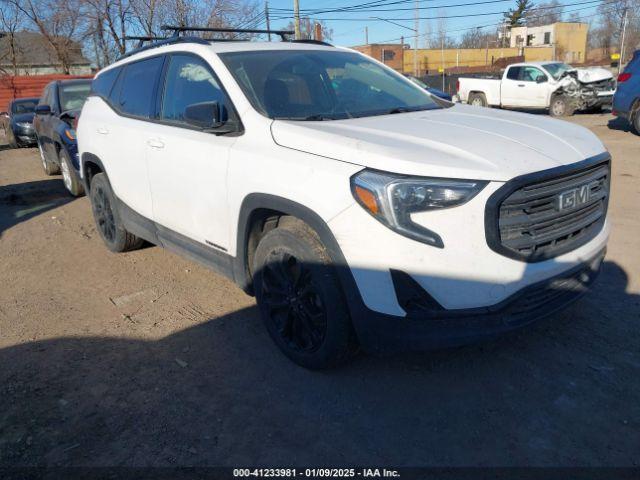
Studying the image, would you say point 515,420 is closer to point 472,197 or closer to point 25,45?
point 472,197

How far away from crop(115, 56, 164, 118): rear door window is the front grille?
9.80 feet

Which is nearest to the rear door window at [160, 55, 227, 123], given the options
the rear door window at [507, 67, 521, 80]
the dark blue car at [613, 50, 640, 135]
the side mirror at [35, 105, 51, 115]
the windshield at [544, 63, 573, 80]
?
the side mirror at [35, 105, 51, 115]

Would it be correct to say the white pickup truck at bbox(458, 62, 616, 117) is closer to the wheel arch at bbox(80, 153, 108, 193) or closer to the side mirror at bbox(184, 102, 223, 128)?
the wheel arch at bbox(80, 153, 108, 193)

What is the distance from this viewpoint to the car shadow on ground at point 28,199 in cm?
751

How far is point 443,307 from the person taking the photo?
259cm

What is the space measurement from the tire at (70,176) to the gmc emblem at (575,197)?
6950mm

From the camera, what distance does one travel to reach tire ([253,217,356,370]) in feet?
9.50

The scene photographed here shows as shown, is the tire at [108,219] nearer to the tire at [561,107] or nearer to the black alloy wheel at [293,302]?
the black alloy wheel at [293,302]

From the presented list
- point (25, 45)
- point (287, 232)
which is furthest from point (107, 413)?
point (25, 45)

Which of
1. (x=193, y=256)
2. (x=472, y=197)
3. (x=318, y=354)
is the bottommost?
(x=318, y=354)

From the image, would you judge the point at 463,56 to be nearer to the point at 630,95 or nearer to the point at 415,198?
the point at 630,95

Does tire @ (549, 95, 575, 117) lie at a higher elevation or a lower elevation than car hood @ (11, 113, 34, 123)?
lower

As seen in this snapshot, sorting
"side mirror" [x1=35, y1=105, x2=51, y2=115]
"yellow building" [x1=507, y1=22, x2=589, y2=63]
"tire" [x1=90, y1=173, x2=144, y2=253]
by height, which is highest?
"yellow building" [x1=507, y1=22, x2=589, y2=63]

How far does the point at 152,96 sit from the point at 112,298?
170 centimetres
